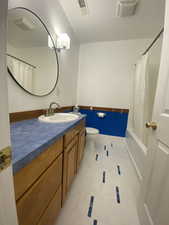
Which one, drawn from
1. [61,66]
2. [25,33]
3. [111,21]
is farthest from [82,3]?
[25,33]

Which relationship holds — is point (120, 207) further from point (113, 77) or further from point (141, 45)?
point (141, 45)

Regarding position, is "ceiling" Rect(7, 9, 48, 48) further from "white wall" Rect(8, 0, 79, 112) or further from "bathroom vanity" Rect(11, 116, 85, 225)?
"bathroom vanity" Rect(11, 116, 85, 225)

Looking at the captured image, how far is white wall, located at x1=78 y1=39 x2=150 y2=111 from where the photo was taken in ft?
7.94

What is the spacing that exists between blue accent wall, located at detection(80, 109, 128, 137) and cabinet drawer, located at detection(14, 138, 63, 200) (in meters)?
2.05

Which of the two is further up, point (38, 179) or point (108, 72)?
point (108, 72)

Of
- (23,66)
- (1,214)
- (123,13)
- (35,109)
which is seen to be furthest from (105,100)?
(1,214)

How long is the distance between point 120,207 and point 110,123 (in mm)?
1774

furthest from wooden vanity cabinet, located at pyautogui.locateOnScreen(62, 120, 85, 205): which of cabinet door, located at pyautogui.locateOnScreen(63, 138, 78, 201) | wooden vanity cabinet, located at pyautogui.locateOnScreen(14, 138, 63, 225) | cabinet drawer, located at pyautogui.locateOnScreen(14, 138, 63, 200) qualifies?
cabinet drawer, located at pyautogui.locateOnScreen(14, 138, 63, 200)

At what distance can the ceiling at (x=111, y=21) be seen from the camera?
1.53 meters

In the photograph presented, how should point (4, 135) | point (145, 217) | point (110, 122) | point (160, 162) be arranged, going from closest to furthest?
point (4, 135), point (160, 162), point (145, 217), point (110, 122)

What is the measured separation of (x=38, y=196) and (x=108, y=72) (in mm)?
2603

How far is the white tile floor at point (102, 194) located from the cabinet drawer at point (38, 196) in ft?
1.42

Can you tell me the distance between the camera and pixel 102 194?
1.21 m

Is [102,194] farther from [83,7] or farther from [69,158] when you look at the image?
[83,7]
